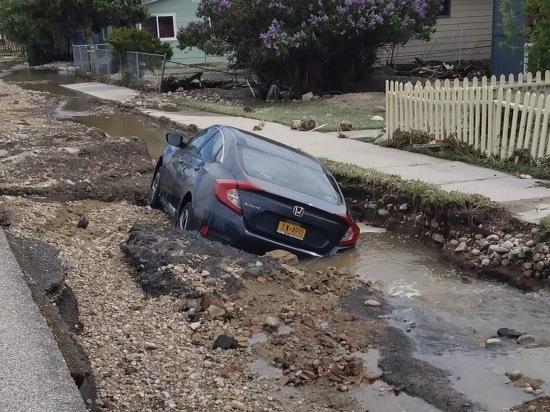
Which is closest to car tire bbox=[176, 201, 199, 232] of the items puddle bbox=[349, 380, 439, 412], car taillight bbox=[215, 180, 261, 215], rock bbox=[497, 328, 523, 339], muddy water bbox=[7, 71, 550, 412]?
car taillight bbox=[215, 180, 261, 215]

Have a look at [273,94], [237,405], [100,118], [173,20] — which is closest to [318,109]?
[273,94]

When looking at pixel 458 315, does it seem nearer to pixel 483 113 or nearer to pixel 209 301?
pixel 209 301

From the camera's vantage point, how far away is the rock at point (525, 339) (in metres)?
6.34

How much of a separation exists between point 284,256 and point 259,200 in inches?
25.1

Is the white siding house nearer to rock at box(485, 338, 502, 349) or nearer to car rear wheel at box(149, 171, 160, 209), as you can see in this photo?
car rear wheel at box(149, 171, 160, 209)

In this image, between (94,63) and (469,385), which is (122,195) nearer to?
(469,385)

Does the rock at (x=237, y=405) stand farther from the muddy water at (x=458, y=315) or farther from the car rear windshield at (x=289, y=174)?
the car rear windshield at (x=289, y=174)

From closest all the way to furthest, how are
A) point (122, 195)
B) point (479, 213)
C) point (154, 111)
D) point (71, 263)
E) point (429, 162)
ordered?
1. point (71, 263)
2. point (479, 213)
3. point (122, 195)
4. point (429, 162)
5. point (154, 111)

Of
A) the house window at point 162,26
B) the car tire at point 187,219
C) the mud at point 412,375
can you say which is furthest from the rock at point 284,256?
the house window at point 162,26

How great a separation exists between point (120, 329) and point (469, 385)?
2604 mm

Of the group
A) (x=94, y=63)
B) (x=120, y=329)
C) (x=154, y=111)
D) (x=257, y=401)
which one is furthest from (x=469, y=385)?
(x=94, y=63)

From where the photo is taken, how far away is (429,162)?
40.6 feet

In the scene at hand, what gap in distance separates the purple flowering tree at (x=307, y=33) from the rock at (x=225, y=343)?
57.6 ft

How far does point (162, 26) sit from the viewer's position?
42000mm
